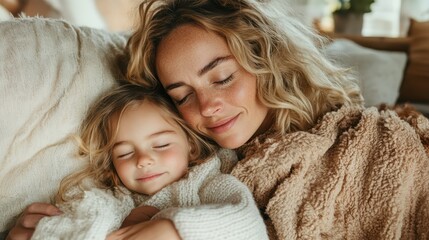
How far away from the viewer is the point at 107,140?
1221 millimetres

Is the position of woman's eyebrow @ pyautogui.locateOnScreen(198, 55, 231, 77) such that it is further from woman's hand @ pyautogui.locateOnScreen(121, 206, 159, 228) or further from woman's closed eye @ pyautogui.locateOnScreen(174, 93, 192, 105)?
woman's hand @ pyautogui.locateOnScreen(121, 206, 159, 228)

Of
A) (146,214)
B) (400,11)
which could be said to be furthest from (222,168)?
(400,11)

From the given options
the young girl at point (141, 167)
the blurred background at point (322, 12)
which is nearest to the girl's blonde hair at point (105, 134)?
the young girl at point (141, 167)

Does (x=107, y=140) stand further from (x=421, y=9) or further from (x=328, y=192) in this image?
(x=421, y=9)

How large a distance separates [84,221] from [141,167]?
25cm

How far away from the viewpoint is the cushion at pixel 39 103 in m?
1.09

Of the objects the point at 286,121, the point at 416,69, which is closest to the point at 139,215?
the point at 286,121

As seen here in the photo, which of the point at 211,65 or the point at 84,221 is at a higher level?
the point at 211,65

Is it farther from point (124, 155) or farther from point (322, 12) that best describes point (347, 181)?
point (322, 12)

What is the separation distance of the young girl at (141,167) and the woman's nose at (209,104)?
11cm

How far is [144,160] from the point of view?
1130 mm

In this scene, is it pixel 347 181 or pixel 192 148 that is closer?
pixel 347 181

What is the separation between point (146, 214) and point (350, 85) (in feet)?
2.46

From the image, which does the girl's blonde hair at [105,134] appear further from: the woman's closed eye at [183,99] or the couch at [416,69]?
the couch at [416,69]
